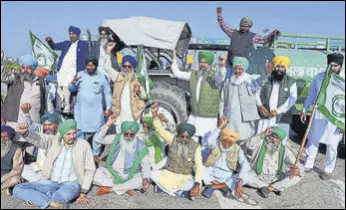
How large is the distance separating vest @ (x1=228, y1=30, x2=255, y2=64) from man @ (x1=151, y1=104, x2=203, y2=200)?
1.65 meters

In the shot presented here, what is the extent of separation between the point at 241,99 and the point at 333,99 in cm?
113

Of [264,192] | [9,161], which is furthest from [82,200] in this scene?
[264,192]

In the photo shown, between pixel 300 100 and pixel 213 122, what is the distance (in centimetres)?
192

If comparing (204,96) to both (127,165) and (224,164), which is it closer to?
(224,164)

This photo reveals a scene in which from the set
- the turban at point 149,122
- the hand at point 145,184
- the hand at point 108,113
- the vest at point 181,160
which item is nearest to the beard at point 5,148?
the hand at point 108,113

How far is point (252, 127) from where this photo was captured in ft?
16.7

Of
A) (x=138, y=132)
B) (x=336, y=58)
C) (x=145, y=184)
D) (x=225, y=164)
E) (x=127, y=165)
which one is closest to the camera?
(x=145, y=184)

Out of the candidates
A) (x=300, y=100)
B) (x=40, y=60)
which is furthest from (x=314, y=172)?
(x=40, y=60)

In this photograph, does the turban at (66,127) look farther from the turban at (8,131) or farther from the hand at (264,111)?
the hand at (264,111)

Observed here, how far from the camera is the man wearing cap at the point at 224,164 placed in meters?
4.32

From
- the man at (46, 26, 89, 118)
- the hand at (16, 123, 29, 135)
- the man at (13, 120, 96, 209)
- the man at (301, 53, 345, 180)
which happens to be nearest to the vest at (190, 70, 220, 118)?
the man at (301, 53, 345, 180)

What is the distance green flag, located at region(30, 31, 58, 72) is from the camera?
6.04 meters

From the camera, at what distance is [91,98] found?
4777 millimetres

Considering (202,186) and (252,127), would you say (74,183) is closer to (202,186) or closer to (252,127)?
(202,186)
